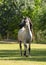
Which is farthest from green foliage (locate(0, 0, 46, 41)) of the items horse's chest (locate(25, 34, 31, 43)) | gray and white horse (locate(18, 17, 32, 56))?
horse's chest (locate(25, 34, 31, 43))

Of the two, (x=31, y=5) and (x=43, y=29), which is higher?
(x=31, y=5)

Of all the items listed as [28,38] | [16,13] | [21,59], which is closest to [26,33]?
[28,38]

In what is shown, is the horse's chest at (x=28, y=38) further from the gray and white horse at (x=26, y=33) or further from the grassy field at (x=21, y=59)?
the grassy field at (x=21, y=59)

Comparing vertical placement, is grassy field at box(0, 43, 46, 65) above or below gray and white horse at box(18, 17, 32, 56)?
below

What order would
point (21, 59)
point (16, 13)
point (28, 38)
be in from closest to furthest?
point (21, 59) → point (28, 38) → point (16, 13)

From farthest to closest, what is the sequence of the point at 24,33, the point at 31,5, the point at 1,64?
1. the point at 31,5
2. the point at 24,33
3. the point at 1,64

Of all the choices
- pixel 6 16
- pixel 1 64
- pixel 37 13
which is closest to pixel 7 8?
pixel 6 16

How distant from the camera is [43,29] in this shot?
4422 centimetres

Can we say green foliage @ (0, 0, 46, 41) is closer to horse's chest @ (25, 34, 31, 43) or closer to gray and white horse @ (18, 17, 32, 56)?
gray and white horse @ (18, 17, 32, 56)

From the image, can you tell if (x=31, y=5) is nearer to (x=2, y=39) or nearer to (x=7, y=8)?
(x=7, y=8)

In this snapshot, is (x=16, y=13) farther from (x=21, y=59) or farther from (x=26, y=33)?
(x=21, y=59)

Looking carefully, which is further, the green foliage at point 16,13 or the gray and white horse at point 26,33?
the green foliage at point 16,13

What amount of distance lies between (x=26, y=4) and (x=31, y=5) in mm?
1178

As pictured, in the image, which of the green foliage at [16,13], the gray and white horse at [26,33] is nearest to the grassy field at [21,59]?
the gray and white horse at [26,33]
